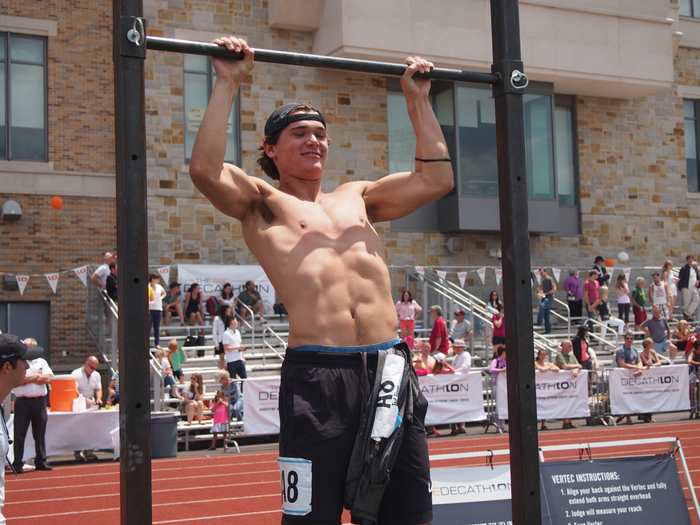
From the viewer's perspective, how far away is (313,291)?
307 centimetres

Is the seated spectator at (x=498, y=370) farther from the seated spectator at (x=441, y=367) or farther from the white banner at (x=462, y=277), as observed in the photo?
the white banner at (x=462, y=277)

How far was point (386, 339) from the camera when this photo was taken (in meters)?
3.18

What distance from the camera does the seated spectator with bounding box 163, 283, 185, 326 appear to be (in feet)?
54.1

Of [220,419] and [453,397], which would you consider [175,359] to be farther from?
[453,397]

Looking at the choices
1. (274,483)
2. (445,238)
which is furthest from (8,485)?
(445,238)

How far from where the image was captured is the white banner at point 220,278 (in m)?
17.6

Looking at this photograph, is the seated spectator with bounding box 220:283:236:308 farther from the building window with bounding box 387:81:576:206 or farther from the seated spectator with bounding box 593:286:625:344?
the seated spectator with bounding box 593:286:625:344

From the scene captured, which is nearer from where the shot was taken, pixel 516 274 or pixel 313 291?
pixel 313 291

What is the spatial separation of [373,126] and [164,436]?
12.2m

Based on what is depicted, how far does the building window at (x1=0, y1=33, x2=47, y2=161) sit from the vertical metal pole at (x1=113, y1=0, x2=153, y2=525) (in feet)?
54.0

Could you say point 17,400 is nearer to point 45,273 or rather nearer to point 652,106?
point 45,273

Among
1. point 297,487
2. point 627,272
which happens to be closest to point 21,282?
point 297,487

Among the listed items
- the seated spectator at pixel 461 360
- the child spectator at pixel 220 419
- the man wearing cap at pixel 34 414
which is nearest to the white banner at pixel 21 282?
the man wearing cap at pixel 34 414

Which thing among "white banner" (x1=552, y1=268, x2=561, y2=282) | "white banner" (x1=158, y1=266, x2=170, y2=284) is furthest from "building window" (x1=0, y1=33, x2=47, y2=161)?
"white banner" (x1=552, y1=268, x2=561, y2=282)
